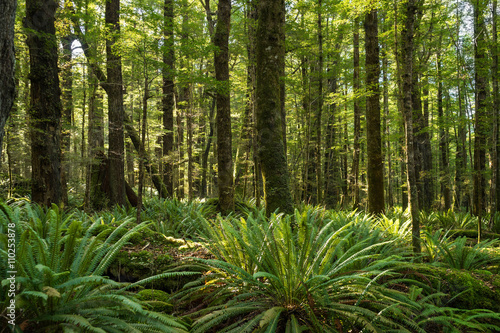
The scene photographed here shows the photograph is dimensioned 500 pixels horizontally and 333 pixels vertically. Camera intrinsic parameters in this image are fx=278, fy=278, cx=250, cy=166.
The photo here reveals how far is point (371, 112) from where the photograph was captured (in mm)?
8039

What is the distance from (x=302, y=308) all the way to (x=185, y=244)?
8.29 ft

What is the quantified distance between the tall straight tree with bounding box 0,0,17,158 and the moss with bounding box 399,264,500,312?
403cm

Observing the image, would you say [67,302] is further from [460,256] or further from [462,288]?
[460,256]

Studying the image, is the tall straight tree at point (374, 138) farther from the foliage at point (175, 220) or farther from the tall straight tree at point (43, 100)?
the tall straight tree at point (43, 100)

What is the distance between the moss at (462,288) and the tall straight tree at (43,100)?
6.84 m

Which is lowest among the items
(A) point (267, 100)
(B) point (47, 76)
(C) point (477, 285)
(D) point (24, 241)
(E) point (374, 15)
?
(C) point (477, 285)

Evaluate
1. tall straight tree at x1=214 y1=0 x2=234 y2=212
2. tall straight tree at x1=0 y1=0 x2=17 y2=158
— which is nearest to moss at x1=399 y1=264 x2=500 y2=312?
tall straight tree at x1=0 y1=0 x2=17 y2=158

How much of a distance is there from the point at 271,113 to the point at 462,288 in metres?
3.33

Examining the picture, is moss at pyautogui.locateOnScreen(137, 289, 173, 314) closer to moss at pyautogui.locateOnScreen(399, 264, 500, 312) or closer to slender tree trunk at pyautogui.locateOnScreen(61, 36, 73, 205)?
moss at pyautogui.locateOnScreen(399, 264, 500, 312)

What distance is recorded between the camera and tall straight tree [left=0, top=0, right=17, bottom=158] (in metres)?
2.23

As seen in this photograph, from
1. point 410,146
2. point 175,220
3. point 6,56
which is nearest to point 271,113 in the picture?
point 410,146

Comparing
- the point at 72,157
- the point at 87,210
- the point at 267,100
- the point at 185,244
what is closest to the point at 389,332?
the point at 185,244

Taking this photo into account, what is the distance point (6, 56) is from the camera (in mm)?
2301

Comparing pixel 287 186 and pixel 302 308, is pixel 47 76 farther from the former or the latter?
pixel 302 308
